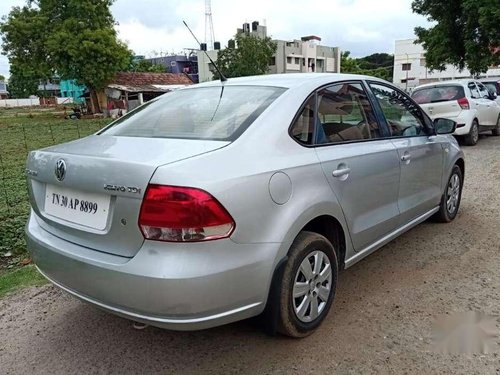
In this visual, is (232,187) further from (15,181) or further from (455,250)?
(15,181)

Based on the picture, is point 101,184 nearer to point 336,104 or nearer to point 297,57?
point 336,104

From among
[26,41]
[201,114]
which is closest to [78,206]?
[201,114]

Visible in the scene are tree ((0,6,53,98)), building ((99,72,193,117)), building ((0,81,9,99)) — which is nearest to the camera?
tree ((0,6,53,98))

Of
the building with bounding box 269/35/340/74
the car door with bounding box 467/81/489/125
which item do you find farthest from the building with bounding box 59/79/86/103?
the car door with bounding box 467/81/489/125

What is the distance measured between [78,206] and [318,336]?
5.47 ft

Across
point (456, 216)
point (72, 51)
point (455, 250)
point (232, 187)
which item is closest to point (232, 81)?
point (232, 187)

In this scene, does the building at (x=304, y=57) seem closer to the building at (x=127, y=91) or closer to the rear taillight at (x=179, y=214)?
the building at (x=127, y=91)

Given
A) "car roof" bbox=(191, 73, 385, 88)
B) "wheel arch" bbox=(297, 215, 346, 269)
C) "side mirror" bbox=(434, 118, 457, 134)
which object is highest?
"car roof" bbox=(191, 73, 385, 88)

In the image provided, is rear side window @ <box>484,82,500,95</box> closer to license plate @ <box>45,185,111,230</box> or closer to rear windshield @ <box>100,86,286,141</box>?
rear windshield @ <box>100,86,286,141</box>

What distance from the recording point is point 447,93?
10.4 metres

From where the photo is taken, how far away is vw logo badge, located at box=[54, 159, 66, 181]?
2.46m

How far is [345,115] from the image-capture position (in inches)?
128

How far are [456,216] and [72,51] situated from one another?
34.8 m

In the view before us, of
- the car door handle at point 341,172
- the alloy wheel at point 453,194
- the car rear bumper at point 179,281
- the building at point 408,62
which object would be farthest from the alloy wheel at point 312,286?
the building at point 408,62
